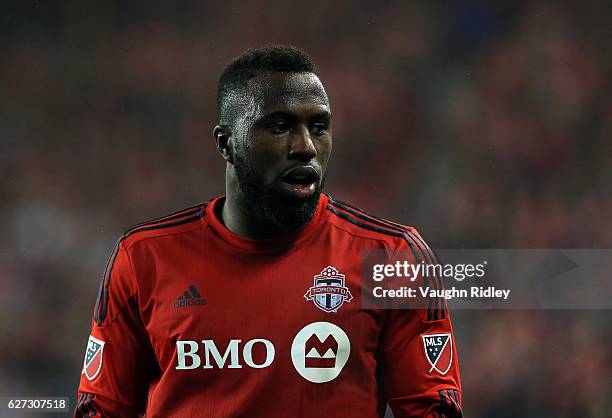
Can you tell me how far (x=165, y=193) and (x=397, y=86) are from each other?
55.3 inches

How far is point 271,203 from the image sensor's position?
2.14m

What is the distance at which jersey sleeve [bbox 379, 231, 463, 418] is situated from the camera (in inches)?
83.3

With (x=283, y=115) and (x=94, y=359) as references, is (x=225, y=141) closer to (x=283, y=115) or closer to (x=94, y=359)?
(x=283, y=115)

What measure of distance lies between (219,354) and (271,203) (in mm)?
434

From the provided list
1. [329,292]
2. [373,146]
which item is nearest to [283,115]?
[329,292]

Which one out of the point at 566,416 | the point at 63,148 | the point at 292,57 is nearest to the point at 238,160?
the point at 292,57

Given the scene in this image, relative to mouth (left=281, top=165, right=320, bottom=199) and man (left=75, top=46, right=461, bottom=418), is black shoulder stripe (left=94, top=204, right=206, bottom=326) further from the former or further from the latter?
mouth (left=281, top=165, right=320, bottom=199)

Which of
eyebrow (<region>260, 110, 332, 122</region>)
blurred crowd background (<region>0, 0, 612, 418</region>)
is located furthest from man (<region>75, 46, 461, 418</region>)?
blurred crowd background (<region>0, 0, 612, 418</region>)

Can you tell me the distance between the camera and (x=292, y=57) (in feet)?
7.05

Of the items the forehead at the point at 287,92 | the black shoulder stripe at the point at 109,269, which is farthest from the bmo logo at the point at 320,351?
the forehead at the point at 287,92

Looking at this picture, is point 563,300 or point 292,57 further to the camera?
point 563,300

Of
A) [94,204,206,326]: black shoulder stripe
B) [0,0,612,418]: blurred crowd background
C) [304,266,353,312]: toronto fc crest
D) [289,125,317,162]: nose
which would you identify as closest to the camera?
[289,125,317,162]: nose

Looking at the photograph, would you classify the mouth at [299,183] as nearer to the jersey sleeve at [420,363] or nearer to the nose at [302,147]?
the nose at [302,147]

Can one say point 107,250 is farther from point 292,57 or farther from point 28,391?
point 292,57
